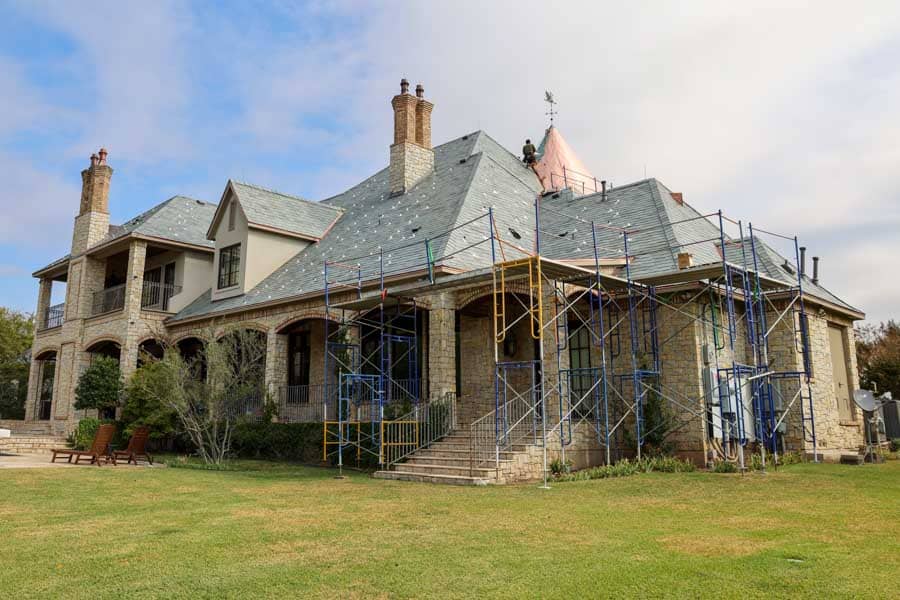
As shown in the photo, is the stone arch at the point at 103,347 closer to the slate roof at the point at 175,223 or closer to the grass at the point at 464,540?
the slate roof at the point at 175,223

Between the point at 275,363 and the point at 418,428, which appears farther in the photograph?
the point at 275,363

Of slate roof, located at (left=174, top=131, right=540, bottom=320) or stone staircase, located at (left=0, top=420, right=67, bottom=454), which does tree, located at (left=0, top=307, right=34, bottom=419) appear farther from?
slate roof, located at (left=174, top=131, right=540, bottom=320)

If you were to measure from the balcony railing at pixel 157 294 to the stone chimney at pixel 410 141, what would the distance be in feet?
30.4

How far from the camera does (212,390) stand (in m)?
17.3

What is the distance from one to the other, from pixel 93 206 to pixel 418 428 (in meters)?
20.1

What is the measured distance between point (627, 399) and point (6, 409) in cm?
A: 3386

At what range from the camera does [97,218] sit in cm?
2853

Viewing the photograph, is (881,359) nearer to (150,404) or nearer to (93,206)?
(150,404)

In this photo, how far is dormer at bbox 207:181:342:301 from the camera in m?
23.0

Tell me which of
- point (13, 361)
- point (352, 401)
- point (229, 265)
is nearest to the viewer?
point (352, 401)

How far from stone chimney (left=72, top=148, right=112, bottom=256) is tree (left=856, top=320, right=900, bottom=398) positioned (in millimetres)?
28464

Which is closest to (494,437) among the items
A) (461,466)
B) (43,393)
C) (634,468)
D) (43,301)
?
(461,466)

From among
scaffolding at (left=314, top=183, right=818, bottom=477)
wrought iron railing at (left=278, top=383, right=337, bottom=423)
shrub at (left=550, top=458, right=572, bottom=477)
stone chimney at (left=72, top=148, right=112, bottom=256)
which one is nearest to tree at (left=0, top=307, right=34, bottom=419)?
stone chimney at (left=72, top=148, right=112, bottom=256)

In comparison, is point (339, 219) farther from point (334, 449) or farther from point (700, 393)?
point (700, 393)
